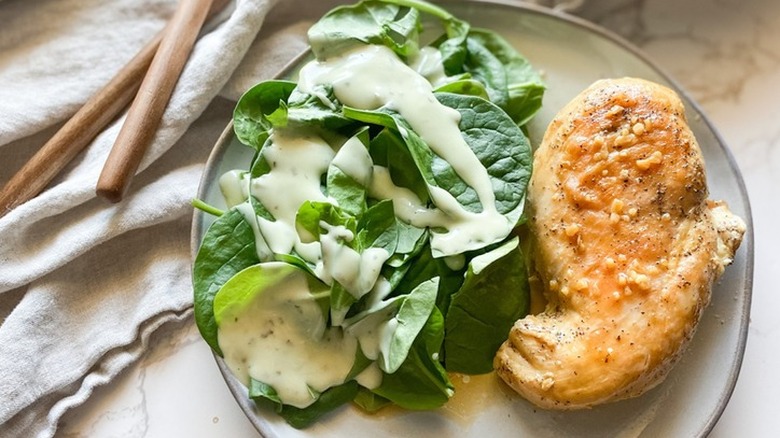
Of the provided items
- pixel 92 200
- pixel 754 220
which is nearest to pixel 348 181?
pixel 92 200

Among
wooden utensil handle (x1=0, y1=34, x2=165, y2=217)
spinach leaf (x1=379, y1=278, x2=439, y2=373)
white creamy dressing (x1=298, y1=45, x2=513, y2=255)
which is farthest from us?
wooden utensil handle (x1=0, y1=34, x2=165, y2=217)

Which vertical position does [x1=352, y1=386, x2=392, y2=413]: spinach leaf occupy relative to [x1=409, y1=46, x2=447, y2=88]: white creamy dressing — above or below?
below

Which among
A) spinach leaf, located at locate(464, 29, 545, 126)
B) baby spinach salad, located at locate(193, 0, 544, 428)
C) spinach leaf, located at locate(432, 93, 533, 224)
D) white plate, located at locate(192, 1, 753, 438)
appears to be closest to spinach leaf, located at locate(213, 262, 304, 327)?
baby spinach salad, located at locate(193, 0, 544, 428)

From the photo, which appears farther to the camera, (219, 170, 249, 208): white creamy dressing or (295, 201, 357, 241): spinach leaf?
(219, 170, 249, 208): white creamy dressing

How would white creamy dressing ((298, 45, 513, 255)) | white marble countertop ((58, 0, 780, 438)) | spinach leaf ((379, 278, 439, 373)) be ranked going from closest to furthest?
1. spinach leaf ((379, 278, 439, 373))
2. white creamy dressing ((298, 45, 513, 255))
3. white marble countertop ((58, 0, 780, 438))

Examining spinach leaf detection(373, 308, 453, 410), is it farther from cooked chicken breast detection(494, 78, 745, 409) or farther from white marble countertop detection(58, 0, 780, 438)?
white marble countertop detection(58, 0, 780, 438)

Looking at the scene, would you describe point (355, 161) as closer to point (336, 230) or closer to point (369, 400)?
point (336, 230)

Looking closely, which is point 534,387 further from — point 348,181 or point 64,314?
point 64,314
